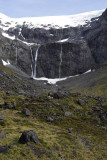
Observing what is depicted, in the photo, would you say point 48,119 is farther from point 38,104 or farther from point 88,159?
point 88,159

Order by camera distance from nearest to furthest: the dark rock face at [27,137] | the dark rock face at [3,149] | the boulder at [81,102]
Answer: the dark rock face at [3,149] < the dark rock face at [27,137] < the boulder at [81,102]

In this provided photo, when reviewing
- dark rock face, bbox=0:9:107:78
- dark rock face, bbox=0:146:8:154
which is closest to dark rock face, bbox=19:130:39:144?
dark rock face, bbox=0:146:8:154

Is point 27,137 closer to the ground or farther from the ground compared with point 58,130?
farther from the ground

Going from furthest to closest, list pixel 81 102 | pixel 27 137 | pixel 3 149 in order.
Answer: pixel 81 102 → pixel 27 137 → pixel 3 149

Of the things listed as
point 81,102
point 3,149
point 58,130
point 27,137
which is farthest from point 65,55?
point 3,149

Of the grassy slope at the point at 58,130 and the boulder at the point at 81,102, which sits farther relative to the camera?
the boulder at the point at 81,102

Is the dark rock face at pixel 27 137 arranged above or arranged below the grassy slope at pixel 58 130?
above

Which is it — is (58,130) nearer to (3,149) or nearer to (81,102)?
(3,149)

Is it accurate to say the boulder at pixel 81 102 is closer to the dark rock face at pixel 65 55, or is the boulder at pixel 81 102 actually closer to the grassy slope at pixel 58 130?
the grassy slope at pixel 58 130

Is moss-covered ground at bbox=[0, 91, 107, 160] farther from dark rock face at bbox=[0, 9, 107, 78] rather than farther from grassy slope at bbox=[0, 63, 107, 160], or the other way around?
dark rock face at bbox=[0, 9, 107, 78]

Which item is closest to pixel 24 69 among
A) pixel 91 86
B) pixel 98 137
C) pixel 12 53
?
pixel 12 53

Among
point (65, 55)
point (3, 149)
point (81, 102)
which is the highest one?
point (3, 149)

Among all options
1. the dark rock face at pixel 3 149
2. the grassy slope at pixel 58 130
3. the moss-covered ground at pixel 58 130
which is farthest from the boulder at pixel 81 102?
the dark rock face at pixel 3 149

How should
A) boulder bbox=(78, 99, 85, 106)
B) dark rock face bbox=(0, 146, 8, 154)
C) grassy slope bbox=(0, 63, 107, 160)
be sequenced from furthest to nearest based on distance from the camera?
1. boulder bbox=(78, 99, 85, 106)
2. grassy slope bbox=(0, 63, 107, 160)
3. dark rock face bbox=(0, 146, 8, 154)
